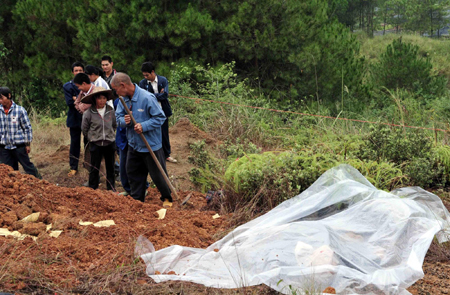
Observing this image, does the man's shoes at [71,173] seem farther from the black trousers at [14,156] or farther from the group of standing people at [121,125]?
the black trousers at [14,156]

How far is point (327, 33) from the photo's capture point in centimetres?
1262

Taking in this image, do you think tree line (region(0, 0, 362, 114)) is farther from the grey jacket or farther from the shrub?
the grey jacket

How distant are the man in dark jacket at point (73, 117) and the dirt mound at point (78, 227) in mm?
2078

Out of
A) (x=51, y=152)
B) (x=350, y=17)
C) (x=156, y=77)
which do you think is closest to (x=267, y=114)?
(x=156, y=77)

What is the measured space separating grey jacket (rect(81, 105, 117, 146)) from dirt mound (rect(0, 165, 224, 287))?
1.01 m

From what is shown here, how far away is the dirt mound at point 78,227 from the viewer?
134 inches

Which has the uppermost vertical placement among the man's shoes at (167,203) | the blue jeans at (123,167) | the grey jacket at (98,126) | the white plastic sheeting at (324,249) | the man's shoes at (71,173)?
the grey jacket at (98,126)

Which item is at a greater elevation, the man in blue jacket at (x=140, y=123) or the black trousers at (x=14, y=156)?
the man in blue jacket at (x=140, y=123)

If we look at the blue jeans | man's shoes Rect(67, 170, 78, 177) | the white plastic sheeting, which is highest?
the white plastic sheeting

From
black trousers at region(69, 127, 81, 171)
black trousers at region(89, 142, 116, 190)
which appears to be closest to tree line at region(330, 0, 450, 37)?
black trousers at region(69, 127, 81, 171)

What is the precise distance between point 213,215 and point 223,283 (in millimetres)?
1942

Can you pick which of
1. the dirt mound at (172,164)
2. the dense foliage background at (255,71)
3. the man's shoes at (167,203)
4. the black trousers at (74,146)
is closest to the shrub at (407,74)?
the dense foliage background at (255,71)

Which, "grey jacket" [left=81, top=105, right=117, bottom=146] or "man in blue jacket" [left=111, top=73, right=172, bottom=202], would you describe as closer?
"man in blue jacket" [left=111, top=73, right=172, bottom=202]

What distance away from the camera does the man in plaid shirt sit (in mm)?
6352
